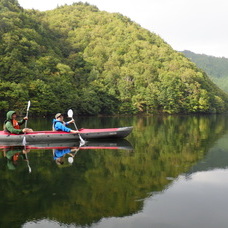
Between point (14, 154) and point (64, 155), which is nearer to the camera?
point (64, 155)

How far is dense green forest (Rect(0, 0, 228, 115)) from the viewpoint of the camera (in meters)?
45.4

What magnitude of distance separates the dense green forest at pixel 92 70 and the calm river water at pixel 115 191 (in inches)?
1236

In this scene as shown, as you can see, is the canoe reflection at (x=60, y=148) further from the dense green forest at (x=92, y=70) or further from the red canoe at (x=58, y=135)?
the dense green forest at (x=92, y=70)

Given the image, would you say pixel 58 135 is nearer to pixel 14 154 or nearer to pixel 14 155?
pixel 14 154

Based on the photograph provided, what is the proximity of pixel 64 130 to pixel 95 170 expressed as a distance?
6.30 meters

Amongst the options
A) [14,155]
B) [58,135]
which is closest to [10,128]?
[58,135]

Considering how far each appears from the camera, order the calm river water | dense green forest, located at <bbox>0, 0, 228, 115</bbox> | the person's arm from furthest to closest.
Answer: dense green forest, located at <bbox>0, 0, 228, 115</bbox> < the person's arm < the calm river water

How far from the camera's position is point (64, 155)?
12.2m

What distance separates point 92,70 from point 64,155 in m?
60.6

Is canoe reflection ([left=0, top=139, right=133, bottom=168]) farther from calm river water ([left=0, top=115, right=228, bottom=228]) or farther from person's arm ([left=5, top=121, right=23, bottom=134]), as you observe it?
person's arm ([left=5, top=121, right=23, bottom=134])

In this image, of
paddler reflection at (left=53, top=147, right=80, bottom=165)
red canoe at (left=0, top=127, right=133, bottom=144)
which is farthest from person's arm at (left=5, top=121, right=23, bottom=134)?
paddler reflection at (left=53, top=147, right=80, bottom=165)

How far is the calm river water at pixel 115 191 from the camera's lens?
227 inches

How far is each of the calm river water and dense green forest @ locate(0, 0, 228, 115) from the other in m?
31.4

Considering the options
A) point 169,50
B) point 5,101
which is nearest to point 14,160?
point 5,101
